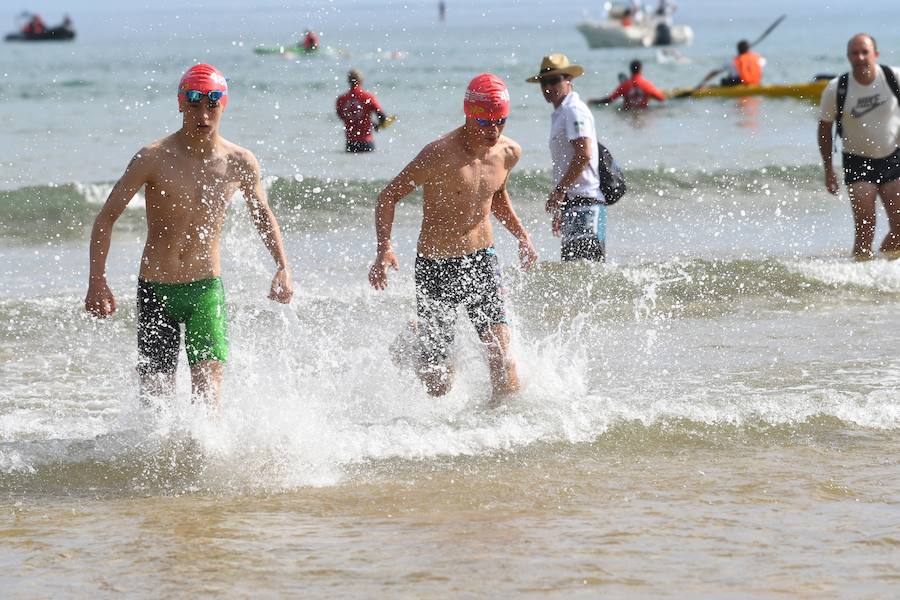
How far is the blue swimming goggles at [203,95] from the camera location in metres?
5.20

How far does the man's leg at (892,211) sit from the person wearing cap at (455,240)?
16.1 feet

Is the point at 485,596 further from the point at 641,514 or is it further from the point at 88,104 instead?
the point at 88,104

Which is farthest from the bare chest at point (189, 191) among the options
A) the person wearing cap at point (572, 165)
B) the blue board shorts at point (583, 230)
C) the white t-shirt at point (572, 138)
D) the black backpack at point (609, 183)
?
the black backpack at point (609, 183)

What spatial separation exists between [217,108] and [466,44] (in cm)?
7866

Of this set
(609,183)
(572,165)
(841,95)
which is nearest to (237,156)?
(572,165)

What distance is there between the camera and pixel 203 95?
5.21 m

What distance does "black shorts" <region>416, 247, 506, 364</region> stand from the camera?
6.12 meters

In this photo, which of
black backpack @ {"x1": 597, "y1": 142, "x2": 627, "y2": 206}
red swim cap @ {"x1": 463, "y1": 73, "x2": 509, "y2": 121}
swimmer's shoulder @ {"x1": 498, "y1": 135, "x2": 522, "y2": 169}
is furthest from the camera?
black backpack @ {"x1": 597, "y1": 142, "x2": 627, "y2": 206}

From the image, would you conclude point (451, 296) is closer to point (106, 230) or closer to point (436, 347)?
point (436, 347)

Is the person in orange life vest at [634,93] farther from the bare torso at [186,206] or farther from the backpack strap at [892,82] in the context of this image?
the bare torso at [186,206]

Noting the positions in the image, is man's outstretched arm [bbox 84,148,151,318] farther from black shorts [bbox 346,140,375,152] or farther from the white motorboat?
the white motorboat

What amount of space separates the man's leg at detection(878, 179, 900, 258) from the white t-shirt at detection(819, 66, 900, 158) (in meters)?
0.31

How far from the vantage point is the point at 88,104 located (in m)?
34.4

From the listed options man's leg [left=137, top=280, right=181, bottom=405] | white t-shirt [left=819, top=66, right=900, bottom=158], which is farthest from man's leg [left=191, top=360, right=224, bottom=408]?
white t-shirt [left=819, top=66, right=900, bottom=158]
